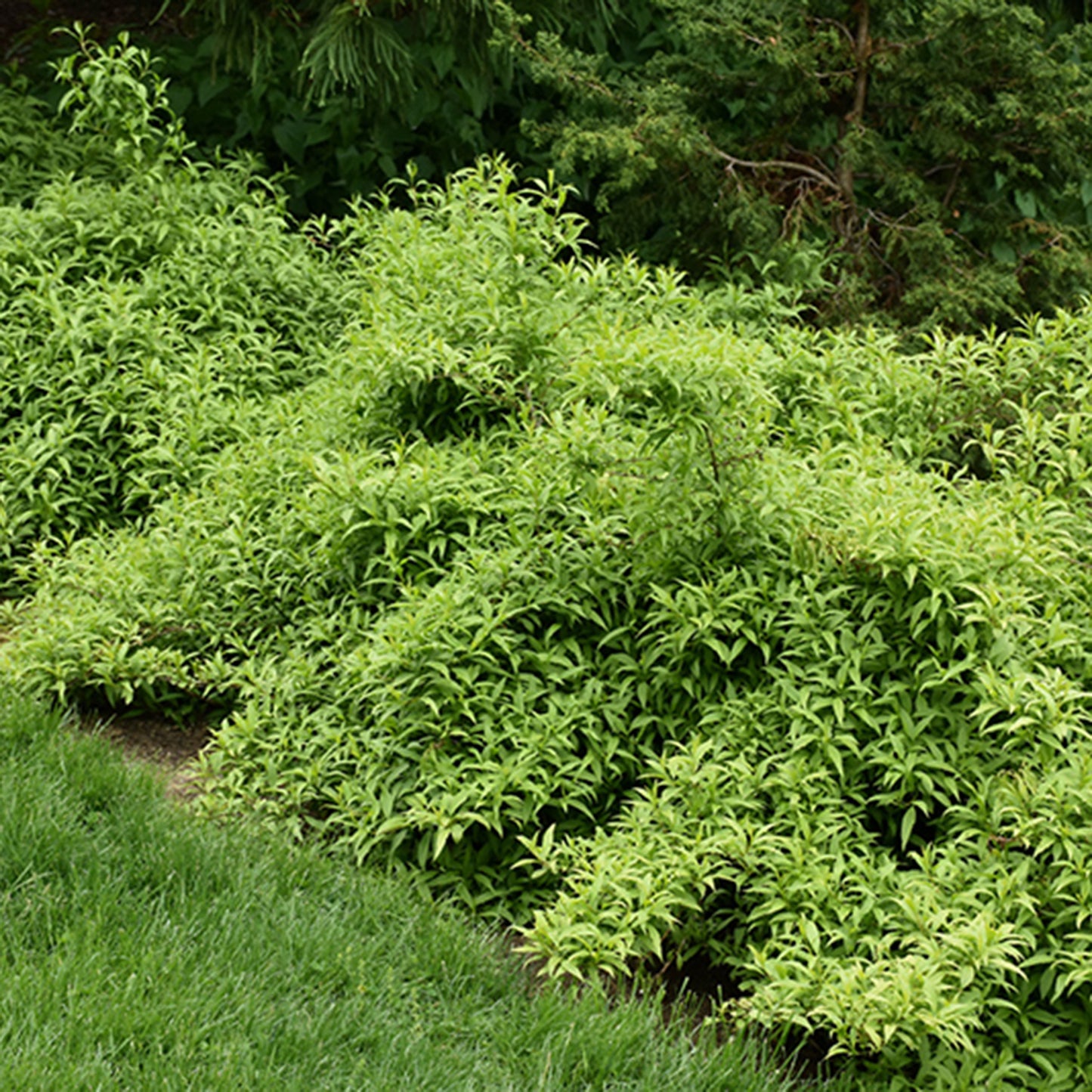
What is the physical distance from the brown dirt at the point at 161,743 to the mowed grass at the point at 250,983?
15.3 inches

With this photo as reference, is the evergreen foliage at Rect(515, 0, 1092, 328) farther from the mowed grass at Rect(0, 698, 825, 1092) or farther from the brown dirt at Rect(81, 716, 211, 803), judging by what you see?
the mowed grass at Rect(0, 698, 825, 1092)

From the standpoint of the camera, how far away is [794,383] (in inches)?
184

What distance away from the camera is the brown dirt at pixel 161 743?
389cm

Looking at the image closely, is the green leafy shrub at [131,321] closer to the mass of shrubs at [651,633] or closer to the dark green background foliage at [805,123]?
the mass of shrubs at [651,633]

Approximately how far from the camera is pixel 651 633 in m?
3.82

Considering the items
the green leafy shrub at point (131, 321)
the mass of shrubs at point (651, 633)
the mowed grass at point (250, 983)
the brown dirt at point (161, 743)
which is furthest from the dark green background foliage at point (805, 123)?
the mowed grass at point (250, 983)

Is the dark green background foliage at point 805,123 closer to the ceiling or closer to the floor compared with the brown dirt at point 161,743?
closer to the ceiling

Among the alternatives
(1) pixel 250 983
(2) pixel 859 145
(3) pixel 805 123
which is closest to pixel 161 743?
(1) pixel 250 983

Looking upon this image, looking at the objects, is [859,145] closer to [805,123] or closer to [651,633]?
[805,123]

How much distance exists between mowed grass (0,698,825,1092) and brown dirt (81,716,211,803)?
1.28 feet

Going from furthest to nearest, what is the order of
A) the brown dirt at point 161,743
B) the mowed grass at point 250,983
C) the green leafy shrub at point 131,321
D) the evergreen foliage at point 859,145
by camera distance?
the evergreen foliage at point 859,145
the green leafy shrub at point 131,321
the brown dirt at point 161,743
the mowed grass at point 250,983

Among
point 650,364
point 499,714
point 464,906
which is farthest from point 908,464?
point 464,906

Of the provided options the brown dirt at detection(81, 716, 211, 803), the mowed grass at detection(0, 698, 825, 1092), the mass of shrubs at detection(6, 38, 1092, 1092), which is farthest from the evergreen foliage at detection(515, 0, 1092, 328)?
the mowed grass at detection(0, 698, 825, 1092)

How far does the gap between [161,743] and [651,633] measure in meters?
1.50
